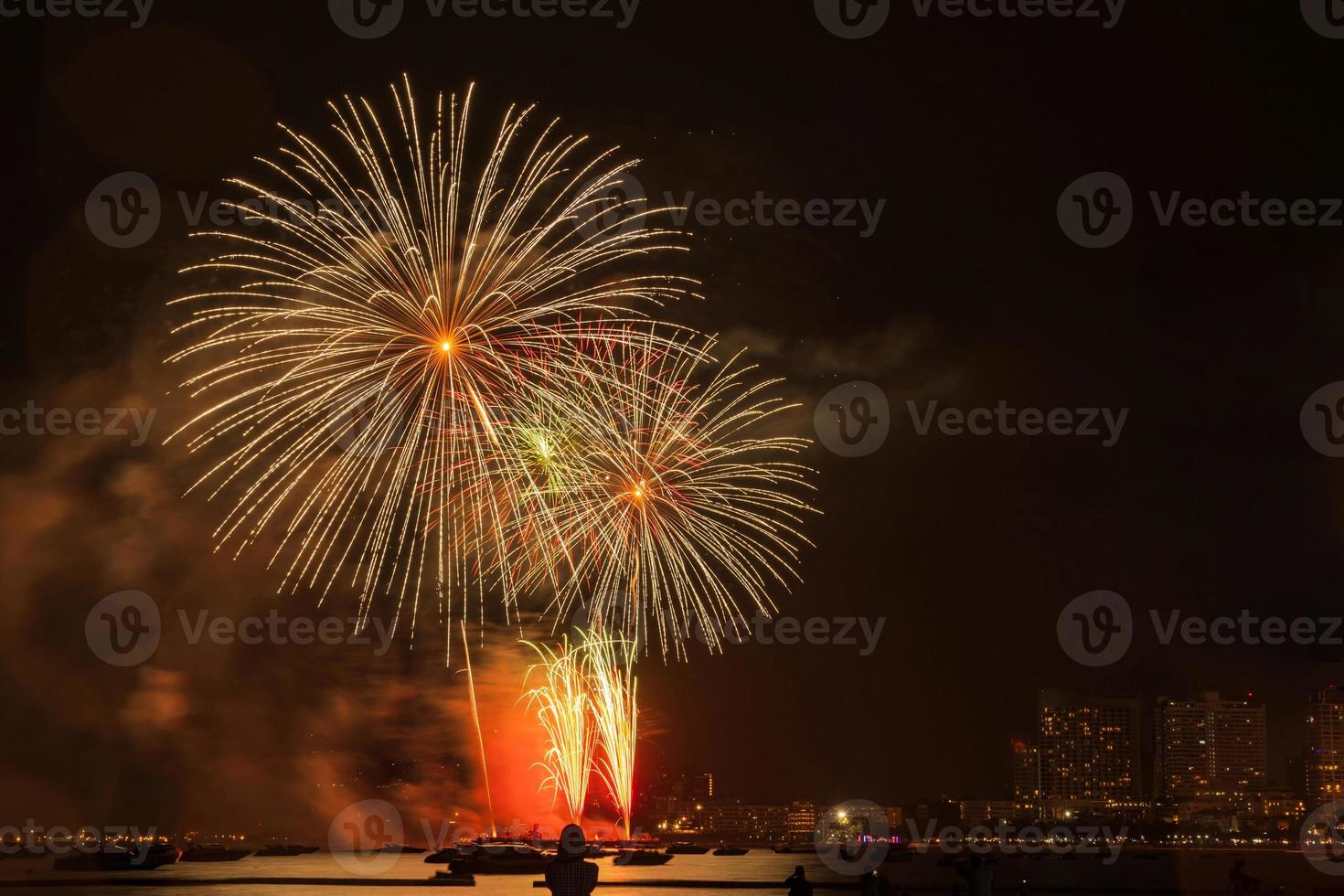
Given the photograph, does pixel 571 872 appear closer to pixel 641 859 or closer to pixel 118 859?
pixel 118 859

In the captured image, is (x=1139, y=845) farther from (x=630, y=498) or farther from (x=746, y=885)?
(x=630, y=498)

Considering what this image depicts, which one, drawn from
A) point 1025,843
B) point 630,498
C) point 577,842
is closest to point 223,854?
point 1025,843

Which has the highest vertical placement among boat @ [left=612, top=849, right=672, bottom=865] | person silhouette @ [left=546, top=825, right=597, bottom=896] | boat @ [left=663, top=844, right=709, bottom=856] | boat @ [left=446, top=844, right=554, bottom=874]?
person silhouette @ [left=546, top=825, right=597, bottom=896]

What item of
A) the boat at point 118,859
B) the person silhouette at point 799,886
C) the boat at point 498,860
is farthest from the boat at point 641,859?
the person silhouette at point 799,886

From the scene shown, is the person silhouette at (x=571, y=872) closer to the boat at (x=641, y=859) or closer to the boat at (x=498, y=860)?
the boat at (x=498, y=860)

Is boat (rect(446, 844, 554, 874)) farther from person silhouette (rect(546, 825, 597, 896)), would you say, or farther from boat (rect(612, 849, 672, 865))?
person silhouette (rect(546, 825, 597, 896))

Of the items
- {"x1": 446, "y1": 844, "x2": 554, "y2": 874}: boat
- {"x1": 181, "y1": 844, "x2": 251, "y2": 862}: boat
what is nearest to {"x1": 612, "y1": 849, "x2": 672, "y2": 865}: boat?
{"x1": 446, "y1": 844, "x2": 554, "y2": 874}: boat

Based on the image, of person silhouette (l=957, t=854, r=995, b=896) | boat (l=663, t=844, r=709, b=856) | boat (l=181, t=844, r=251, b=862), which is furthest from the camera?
boat (l=663, t=844, r=709, b=856)
